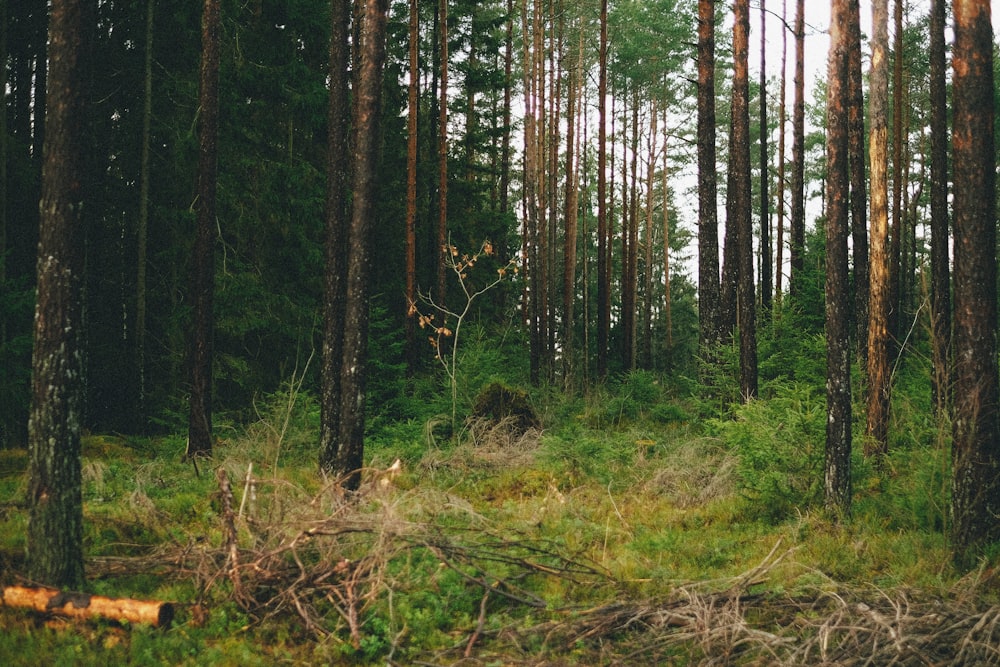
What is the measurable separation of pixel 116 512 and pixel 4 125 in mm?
9320

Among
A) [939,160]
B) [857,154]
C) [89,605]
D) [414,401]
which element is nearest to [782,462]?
[857,154]

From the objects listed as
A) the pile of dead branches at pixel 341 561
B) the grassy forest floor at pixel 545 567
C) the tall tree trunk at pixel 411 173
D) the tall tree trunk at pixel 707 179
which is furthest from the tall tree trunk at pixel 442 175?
the pile of dead branches at pixel 341 561

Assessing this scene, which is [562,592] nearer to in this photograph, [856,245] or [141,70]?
[856,245]

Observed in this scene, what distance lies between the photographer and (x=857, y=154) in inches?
453

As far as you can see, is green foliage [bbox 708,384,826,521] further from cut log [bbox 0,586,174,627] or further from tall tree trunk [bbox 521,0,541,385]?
tall tree trunk [bbox 521,0,541,385]

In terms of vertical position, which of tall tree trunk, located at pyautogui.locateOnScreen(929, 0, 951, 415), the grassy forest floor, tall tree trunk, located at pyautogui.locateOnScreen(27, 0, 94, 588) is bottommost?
the grassy forest floor

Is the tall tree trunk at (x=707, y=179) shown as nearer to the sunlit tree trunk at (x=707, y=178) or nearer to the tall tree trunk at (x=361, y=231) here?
the sunlit tree trunk at (x=707, y=178)

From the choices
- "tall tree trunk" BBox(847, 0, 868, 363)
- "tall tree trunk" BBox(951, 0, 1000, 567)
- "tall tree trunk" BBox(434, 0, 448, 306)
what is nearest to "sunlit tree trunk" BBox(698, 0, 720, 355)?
"tall tree trunk" BBox(847, 0, 868, 363)

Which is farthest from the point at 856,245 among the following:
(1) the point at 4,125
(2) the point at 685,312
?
(2) the point at 685,312

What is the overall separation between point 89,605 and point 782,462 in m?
7.51

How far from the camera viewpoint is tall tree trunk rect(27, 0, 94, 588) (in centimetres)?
530

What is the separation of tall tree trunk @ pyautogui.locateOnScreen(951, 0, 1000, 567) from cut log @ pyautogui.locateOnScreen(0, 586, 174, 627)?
6790mm

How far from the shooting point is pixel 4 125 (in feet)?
41.8

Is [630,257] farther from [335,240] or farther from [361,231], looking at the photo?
[361,231]
